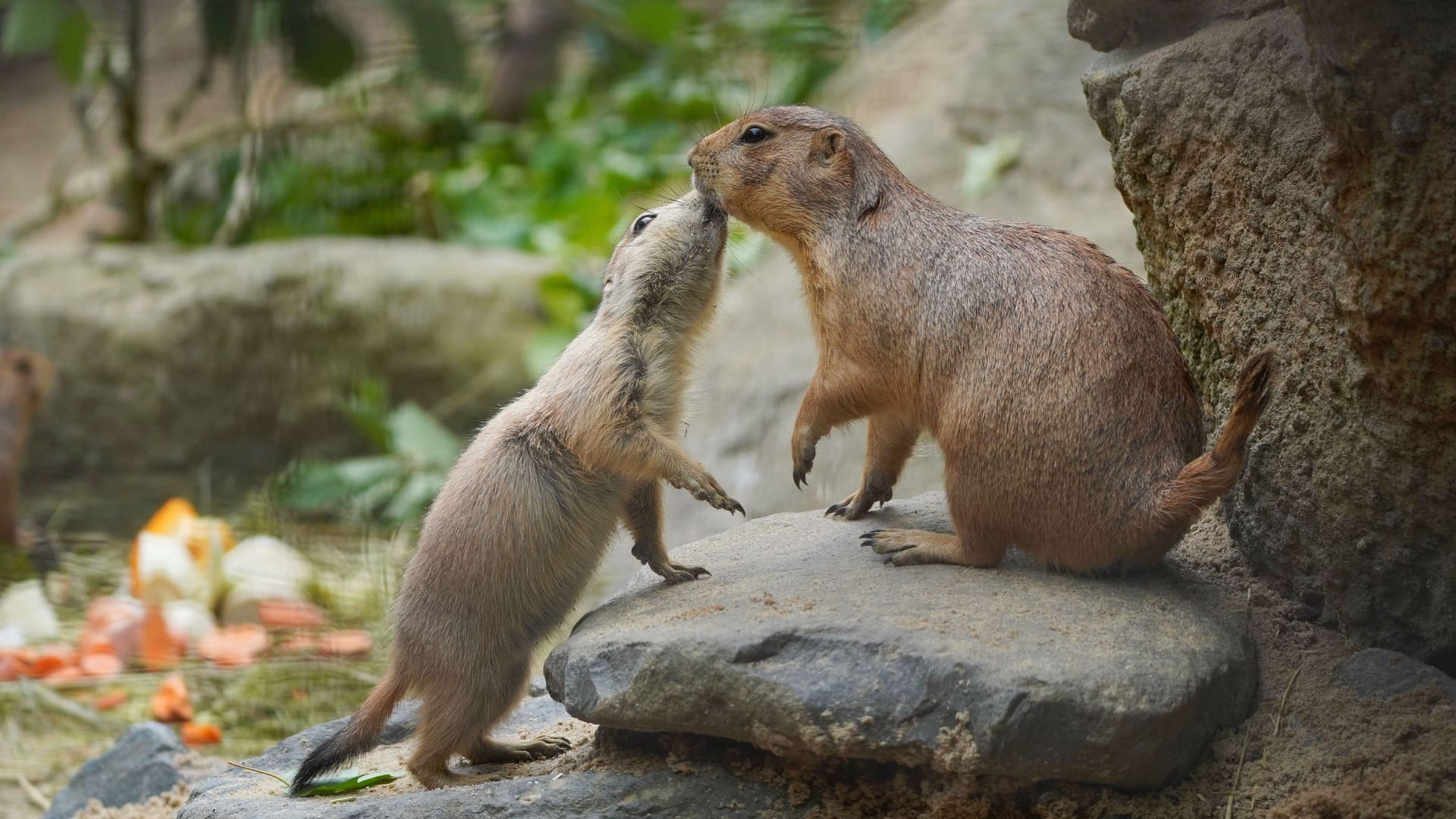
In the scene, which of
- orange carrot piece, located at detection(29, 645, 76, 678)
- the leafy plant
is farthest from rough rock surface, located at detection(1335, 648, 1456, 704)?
the leafy plant

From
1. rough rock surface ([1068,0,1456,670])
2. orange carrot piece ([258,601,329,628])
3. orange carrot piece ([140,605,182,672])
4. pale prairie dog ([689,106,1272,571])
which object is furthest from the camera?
orange carrot piece ([258,601,329,628])

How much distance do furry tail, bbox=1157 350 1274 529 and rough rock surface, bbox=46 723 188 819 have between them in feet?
12.7

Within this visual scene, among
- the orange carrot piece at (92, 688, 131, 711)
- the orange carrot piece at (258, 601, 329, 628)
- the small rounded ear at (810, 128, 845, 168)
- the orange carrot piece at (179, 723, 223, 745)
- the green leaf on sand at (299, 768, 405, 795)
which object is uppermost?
Result: the small rounded ear at (810, 128, 845, 168)

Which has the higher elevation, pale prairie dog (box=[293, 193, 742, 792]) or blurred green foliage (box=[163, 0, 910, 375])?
blurred green foliage (box=[163, 0, 910, 375])

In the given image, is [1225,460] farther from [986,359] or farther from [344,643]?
[344,643]

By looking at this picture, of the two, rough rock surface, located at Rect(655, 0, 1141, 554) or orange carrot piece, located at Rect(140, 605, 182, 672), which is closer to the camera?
orange carrot piece, located at Rect(140, 605, 182, 672)

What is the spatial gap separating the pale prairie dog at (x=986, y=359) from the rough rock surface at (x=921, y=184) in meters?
3.07

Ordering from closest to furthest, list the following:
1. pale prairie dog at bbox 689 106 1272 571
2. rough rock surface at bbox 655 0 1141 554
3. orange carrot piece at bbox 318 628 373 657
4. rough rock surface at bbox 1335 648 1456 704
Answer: rough rock surface at bbox 1335 648 1456 704, pale prairie dog at bbox 689 106 1272 571, orange carrot piece at bbox 318 628 373 657, rough rock surface at bbox 655 0 1141 554

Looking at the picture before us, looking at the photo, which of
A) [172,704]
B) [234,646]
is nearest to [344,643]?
[234,646]

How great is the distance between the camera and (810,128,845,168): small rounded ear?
4.62 m

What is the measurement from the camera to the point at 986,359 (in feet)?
13.4

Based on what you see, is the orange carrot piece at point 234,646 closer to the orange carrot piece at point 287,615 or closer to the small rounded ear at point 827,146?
the orange carrot piece at point 287,615

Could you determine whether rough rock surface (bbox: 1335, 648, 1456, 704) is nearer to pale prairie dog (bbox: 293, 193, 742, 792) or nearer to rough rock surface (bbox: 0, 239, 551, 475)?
pale prairie dog (bbox: 293, 193, 742, 792)

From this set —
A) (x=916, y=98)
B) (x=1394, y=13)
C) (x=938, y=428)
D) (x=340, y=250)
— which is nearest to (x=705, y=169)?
(x=938, y=428)
